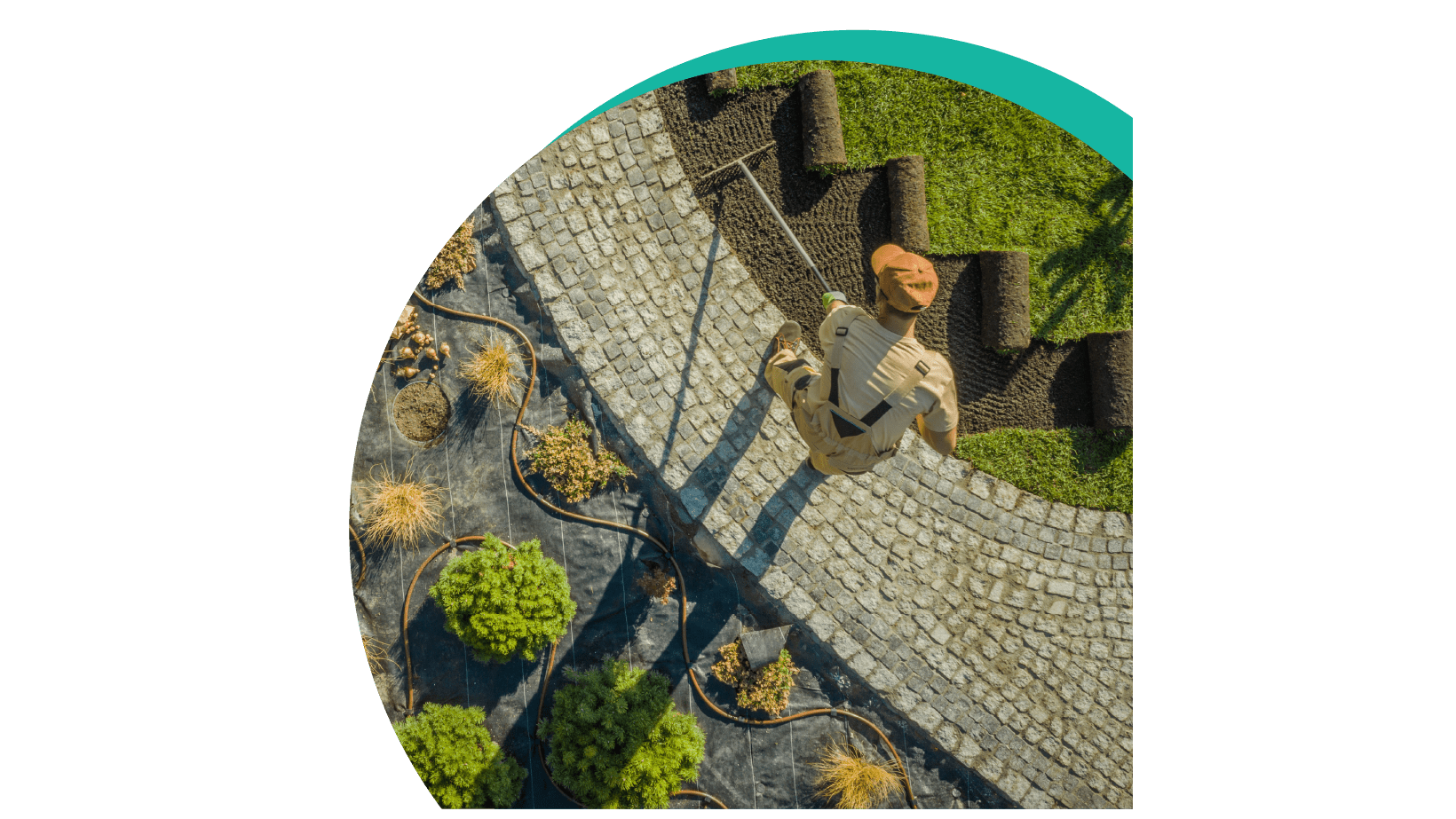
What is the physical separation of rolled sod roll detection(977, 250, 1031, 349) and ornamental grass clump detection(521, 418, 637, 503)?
4.04 metres

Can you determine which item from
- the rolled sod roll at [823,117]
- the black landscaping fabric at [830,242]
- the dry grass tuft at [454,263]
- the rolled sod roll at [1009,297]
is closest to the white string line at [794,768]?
the black landscaping fabric at [830,242]

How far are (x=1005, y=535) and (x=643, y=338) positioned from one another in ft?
14.0

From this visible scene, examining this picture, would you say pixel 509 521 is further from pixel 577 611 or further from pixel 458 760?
pixel 458 760

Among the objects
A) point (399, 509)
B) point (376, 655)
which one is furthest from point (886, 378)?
point (376, 655)

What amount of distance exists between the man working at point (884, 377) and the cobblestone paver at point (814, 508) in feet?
4.94

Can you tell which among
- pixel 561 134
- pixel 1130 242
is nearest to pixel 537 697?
pixel 561 134

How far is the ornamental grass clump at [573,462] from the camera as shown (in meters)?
8.02

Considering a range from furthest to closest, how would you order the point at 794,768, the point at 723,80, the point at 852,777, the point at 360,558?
the point at 723,80 → the point at 360,558 → the point at 794,768 → the point at 852,777

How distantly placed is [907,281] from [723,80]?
3483 mm

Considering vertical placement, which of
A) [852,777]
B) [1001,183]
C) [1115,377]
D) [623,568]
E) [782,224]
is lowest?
[852,777]

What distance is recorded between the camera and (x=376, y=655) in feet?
26.2

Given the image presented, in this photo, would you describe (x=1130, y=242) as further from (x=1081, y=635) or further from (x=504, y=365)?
(x=504, y=365)

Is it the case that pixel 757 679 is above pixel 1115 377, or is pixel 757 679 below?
below

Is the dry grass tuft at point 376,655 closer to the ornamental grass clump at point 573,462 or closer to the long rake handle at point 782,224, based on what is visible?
the ornamental grass clump at point 573,462
